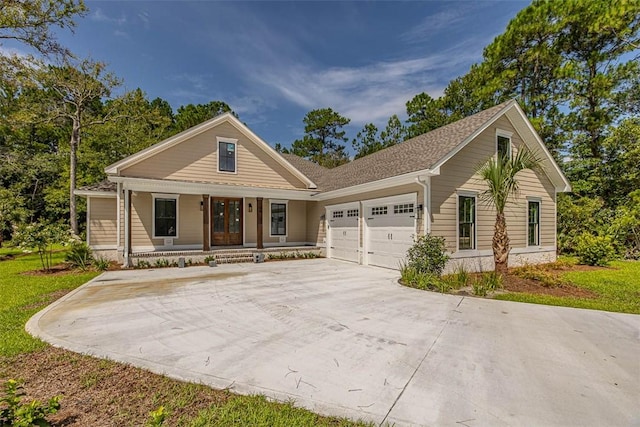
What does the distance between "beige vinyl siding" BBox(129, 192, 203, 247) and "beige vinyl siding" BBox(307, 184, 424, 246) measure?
5388mm

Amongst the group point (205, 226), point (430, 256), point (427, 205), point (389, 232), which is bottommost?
point (430, 256)

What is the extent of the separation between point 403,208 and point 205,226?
8173 millimetres

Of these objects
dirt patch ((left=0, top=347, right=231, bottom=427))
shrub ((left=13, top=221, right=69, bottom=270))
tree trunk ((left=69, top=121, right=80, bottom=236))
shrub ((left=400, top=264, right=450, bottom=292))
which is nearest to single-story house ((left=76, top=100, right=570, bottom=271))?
shrub ((left=400, top=264, right=450, bottom=292))

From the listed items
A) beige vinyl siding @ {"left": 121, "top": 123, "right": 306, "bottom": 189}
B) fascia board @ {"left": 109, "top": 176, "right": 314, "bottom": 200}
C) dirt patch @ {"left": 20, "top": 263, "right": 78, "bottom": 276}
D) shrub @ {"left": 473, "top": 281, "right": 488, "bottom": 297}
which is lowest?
dirt patch @ {"left": 20, "top": 263, "right": 78, "bottom": 276}

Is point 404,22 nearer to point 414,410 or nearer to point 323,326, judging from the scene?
point 323,326

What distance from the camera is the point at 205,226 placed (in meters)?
12.4

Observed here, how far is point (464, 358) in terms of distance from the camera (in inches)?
142

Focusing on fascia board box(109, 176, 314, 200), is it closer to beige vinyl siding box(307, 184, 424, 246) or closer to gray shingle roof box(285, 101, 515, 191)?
beige vinyl siding box(307, 184, 424, 246)

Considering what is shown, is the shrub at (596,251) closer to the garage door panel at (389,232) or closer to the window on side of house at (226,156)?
the garage door panel at (389,232)

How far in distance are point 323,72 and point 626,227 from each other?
58.5 ft

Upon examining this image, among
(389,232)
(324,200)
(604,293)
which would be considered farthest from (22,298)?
(604,293)

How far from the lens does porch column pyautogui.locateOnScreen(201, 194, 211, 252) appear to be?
40.5 ft

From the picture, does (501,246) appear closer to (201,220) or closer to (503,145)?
(503,145)

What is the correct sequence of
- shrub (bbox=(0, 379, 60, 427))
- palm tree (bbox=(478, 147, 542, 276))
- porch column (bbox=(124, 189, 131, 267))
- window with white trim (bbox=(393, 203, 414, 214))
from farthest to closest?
porch column (bbox=(124, 189, 131, 267)) < window with white trim (bbox=(393, 203, 414, 214)) < palm tree (bbox=(478, 147, 542, 276)) < shrub (bbox=(0, 379, 60, 427))
